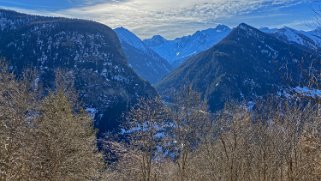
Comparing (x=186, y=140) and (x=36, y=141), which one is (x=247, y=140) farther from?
(x=36, y=141)

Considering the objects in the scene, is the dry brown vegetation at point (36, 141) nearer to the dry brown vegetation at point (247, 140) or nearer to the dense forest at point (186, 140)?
the dense forest at point (186, 140)

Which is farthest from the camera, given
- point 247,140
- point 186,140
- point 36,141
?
point 36,141

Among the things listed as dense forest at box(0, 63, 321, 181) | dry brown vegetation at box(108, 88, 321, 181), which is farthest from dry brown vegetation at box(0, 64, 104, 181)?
dry brown vegetation at box(108, 88, 321, 181)

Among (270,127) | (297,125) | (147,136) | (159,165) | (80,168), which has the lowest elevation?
(80,168)

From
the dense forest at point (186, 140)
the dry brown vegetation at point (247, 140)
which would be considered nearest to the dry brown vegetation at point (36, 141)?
the dense forest at point (186, 140)

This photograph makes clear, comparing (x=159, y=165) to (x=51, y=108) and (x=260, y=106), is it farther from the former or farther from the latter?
(x=51, y=108)

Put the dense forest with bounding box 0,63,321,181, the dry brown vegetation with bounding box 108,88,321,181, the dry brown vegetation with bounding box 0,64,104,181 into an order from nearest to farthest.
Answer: the dry brown vegetation with bounding box 108,88,321,181 < the dense forest with bounding box 0,63,321,181 < the dry brown vegetation with bounding box 0,64,104,181

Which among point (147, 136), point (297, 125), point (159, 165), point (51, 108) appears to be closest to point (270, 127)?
point (297, 125)

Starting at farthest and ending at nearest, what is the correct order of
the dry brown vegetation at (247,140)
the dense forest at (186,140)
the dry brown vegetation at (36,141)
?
the dry brown vegetation at (36,141) → the dense forest at (186,140) → the dry brown vegetation at (247,140)

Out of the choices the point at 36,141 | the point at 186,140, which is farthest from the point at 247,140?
the point at 36,141

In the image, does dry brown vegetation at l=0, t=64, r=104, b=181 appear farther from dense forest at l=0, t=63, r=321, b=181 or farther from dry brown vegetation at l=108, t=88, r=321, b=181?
dry brown vegetation at l=108, t=88, r=321, b=181

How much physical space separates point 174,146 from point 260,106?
8.69 meters

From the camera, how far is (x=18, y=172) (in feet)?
43.5

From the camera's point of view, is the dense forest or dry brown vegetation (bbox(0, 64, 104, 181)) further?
dry brown vegetation (bbox(0, 64, 104, 181))
